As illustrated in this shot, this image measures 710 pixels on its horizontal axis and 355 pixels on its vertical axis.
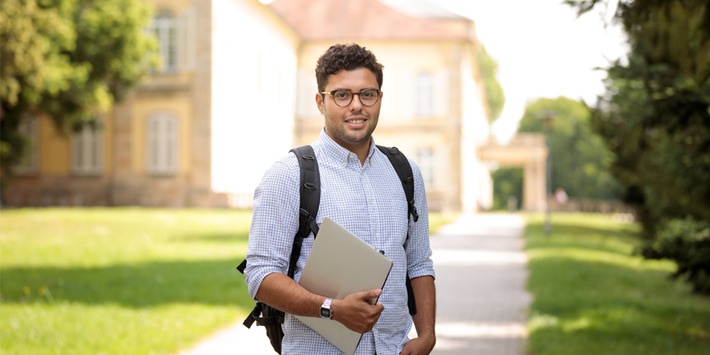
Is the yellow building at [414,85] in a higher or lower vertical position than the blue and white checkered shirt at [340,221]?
higher

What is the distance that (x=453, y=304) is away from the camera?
45.7ft

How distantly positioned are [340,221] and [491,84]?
88774mm

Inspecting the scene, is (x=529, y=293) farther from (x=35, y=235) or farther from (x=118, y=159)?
(x=118, y=159)

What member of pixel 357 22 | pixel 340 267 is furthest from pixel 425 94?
pixel 340 267

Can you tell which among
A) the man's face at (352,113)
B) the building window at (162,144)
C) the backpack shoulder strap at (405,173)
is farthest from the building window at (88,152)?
the man's face at (352,113)

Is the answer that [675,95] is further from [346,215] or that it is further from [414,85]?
[414,85]

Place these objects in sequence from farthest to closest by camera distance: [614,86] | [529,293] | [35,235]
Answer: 1. [35,235]
2. [529,293]
3. [614,86]

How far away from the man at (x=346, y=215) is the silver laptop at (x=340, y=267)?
0.21 ft

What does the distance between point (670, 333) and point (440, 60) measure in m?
39.4

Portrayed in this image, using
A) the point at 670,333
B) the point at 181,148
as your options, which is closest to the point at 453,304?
the point at 670,333

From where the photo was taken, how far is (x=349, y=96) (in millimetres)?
3449

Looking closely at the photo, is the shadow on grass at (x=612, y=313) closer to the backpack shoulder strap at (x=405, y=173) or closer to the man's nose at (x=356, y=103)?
the backpack shoulder strap at (x=405, y=173)

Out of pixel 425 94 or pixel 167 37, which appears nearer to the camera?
pixel 167 37

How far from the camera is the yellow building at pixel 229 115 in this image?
37719 millimetres
